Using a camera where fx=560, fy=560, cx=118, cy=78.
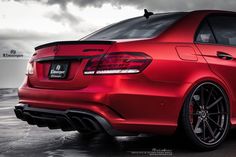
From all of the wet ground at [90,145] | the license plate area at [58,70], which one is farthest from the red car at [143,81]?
the wet ground at [90,145]

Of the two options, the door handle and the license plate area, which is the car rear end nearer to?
the license plate area

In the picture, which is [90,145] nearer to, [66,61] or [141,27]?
[66,61]

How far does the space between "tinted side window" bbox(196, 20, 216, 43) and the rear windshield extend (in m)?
0.28

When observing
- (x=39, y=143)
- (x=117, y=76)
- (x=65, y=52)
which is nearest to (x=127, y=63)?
(x=117, y=76)

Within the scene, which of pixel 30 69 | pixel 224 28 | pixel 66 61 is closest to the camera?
pixel 66 61

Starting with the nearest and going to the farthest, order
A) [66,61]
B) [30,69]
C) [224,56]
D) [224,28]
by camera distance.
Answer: [66,61] < [224,56] < [30,69] < [224,28]

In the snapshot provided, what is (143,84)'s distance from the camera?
18.4 feet

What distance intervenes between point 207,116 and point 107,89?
4.57 ft

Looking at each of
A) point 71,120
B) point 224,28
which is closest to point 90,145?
point 71,120

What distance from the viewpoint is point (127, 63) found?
553cm

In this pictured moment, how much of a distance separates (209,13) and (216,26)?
18 centimetres

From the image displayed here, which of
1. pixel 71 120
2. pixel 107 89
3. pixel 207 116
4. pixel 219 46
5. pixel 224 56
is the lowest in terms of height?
pixel 207 116

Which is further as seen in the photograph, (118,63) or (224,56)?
(224,56)

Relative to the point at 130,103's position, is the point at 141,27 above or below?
above
